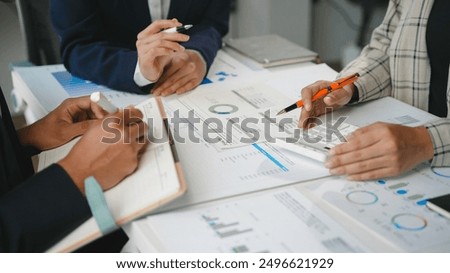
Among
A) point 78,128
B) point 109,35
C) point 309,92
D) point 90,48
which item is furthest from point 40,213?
point 109,35

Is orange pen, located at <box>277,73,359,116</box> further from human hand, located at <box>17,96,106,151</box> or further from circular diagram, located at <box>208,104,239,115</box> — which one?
human hand, located at <box>17,96,106,151</box>

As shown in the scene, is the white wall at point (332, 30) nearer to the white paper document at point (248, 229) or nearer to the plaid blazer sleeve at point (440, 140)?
the plaid blazer sleeve at point (440, 140)

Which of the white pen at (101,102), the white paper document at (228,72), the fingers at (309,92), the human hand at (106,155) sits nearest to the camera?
the human hand at (106,155)

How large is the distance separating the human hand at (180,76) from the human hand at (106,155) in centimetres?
41

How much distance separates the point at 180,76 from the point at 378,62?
19.7 inches

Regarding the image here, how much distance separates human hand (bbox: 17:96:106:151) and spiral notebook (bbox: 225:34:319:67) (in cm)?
59

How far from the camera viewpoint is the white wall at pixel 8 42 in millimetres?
2215

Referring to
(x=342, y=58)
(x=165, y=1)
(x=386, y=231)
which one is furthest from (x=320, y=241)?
(x=342, y=58)

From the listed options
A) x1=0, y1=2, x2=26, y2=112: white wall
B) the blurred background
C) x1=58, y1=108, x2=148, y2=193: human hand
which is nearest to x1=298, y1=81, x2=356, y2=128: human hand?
x1=58, y1=108, x2=148, y2=193: human hand

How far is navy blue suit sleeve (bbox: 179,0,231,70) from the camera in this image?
1404 mm

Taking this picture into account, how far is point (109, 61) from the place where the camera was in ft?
Result: 4.31

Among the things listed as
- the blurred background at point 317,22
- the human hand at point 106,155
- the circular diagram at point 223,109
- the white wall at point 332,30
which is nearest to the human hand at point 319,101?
the circular diagram at point 223,109

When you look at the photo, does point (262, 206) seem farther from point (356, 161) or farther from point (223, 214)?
point (356, 161)
